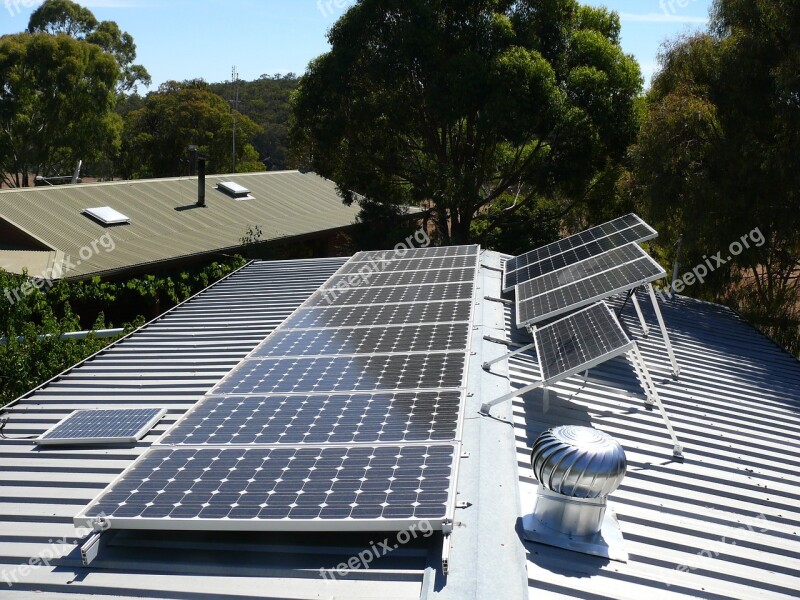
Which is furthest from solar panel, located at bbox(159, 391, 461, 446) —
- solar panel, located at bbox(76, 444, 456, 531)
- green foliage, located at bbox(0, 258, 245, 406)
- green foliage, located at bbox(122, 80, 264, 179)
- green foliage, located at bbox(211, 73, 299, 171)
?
green foliage, located at bbox(211, 73, 299, 171)

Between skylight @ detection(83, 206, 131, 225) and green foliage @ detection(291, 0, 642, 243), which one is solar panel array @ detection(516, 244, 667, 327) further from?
skylight @ detection(83, 206, 131, 225)

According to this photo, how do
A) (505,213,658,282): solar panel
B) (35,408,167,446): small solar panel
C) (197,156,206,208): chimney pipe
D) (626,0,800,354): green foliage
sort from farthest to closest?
1. (197,156,206,208): chimney pipe
2. (626,0,800,354): green foliage
3. (505,213,658,282): solar panel
4. (35,408,167,446): small solar panel

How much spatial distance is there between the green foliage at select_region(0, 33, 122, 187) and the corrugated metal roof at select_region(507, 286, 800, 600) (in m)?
50.4

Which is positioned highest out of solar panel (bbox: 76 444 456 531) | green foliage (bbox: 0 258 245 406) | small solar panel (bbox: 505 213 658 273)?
small solar panel (bbox: 505 213 658 273)

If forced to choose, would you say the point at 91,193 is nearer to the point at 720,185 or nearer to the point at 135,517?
the point at 720,185

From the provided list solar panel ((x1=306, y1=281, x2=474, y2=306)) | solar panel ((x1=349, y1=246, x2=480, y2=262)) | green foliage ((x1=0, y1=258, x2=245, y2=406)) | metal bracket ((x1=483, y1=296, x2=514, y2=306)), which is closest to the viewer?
solar panel ((x1=306, y1=281, x2=474, y2=306))

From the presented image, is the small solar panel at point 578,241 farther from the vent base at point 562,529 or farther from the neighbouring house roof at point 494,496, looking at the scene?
the vent base at point 562,529

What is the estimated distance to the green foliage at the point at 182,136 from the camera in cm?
6100

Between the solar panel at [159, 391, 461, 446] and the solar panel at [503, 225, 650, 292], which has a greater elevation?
the solar panel at [503, 225, 650, 292]

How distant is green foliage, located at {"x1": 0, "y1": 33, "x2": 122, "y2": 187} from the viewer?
168ft

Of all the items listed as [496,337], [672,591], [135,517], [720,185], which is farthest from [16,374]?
[720,185]

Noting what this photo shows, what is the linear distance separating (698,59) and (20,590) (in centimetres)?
2400

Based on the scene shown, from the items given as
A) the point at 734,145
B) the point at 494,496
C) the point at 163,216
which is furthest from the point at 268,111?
the point at 494,496

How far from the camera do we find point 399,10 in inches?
1169
